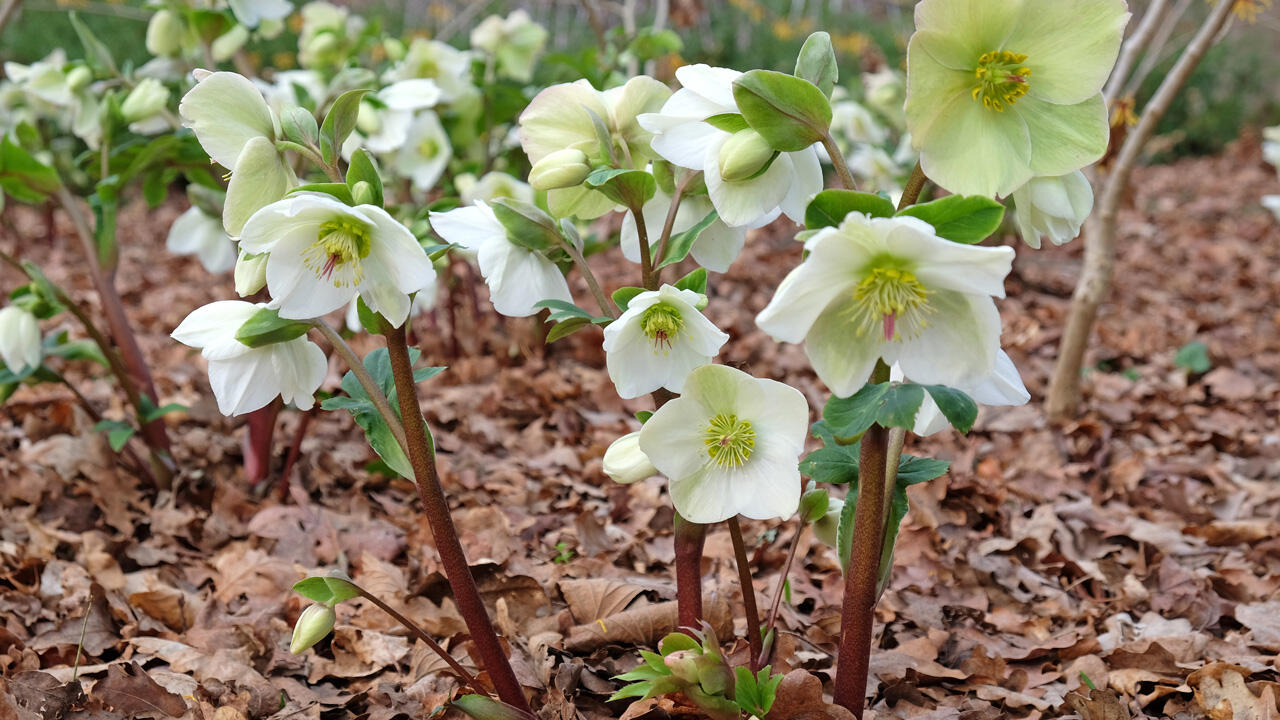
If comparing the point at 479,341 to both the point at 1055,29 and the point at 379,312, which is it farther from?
Answer: the point at 1055,29

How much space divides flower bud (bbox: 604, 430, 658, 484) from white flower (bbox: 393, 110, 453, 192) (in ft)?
5.87

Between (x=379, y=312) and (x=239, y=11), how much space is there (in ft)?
4.64

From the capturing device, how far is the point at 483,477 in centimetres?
222

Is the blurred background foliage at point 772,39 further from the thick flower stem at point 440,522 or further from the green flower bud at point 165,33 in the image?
the thick flower stem at point 440,522

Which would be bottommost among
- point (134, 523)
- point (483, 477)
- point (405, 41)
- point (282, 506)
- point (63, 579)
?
point (63, 579)

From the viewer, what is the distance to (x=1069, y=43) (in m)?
0.89

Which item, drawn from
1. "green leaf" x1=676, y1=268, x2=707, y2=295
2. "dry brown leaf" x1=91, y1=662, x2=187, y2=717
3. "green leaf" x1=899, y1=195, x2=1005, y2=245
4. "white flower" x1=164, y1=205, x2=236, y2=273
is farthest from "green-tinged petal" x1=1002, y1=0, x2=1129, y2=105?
"white flower" x1=164, y1=205, x2=236, y2=273

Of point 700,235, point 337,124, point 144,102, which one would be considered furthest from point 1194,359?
point 144,102

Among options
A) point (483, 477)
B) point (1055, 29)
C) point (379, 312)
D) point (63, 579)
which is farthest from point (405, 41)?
point (1055, 29)

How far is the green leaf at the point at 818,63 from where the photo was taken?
100cm

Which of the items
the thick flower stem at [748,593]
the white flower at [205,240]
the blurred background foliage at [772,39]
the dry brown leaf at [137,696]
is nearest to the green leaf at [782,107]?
the thick flower stem at [748,593]

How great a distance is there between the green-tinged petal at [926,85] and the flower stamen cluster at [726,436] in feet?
1.09

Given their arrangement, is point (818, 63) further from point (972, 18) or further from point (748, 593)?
point (748, 593)

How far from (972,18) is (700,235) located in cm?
38
